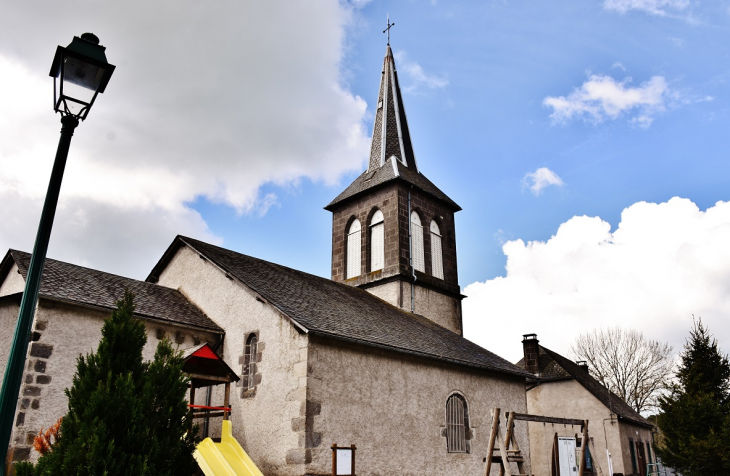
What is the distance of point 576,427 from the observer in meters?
25.2

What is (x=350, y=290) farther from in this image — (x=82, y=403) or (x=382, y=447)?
(x=82, y=403)

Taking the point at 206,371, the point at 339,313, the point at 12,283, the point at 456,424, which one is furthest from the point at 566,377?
the point at 12,283

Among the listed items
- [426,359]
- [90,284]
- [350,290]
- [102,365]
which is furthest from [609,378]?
[102,365]

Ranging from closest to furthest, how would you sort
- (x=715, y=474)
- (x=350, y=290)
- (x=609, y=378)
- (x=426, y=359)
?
(x=426, y=359) → (x=715, y=474) → (x=350, y=290) → (x=609, y=378)

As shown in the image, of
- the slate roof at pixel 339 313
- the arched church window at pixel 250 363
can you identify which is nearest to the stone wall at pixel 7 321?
the slate roof at pixel 339 313

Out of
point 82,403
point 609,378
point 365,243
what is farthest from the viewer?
point 609,378

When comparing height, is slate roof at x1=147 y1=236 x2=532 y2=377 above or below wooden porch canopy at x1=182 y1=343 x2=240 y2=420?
above

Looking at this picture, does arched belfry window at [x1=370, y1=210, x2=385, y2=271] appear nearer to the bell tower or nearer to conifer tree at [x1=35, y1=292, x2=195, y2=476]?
the bell tower

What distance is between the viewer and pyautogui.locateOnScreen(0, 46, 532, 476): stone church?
11.4 metres

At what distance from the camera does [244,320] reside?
13594mm

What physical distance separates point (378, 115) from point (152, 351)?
1726 centimetres

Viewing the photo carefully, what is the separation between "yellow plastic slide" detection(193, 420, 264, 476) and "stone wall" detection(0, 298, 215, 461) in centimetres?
289

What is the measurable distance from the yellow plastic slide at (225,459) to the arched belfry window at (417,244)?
12.3 meters

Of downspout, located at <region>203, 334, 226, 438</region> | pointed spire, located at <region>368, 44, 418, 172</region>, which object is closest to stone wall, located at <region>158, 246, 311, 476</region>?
downspout, located at <region>203, 334, 226, 438</region>
